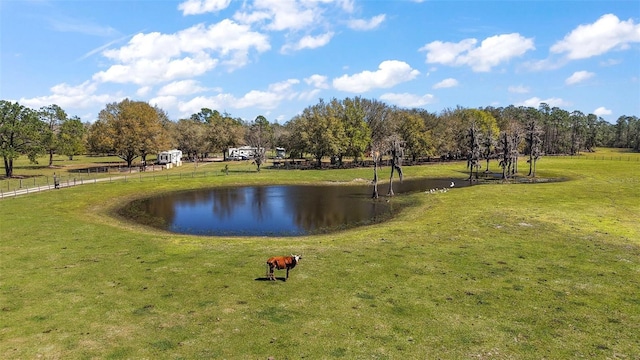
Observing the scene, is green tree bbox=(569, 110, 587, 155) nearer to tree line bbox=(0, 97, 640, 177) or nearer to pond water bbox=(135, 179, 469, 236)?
tree line bbox=(0, 97, 640, 177)

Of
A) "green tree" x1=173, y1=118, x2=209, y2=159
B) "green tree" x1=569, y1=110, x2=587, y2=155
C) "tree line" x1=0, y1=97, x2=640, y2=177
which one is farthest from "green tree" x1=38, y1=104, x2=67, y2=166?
"green tree" x1=569, y1=110, x2=587, y2=155

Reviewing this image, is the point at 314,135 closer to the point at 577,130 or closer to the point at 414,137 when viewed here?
the point at 414,137

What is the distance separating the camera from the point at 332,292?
2038cm

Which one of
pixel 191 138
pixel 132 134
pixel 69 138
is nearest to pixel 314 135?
pixel 132 134

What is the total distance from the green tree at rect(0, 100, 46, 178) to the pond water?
138 feet

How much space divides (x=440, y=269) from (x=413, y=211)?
23.9m

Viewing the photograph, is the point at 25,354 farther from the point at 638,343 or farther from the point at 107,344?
the point at 638,343

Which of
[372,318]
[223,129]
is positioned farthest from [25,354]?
[223,129]

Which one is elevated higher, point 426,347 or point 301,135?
point 301,135

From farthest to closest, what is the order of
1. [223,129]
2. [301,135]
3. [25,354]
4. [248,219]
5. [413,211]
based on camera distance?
1. [223,129]
2. [301,135]
3. [413,211]
4. [248,219]
5. [25,354]

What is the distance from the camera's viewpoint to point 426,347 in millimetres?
14922

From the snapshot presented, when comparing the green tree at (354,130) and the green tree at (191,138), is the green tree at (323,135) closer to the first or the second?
the green tree at (354,130)

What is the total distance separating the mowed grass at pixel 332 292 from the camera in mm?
15094

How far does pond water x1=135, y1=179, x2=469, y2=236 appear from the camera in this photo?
4019 cm
